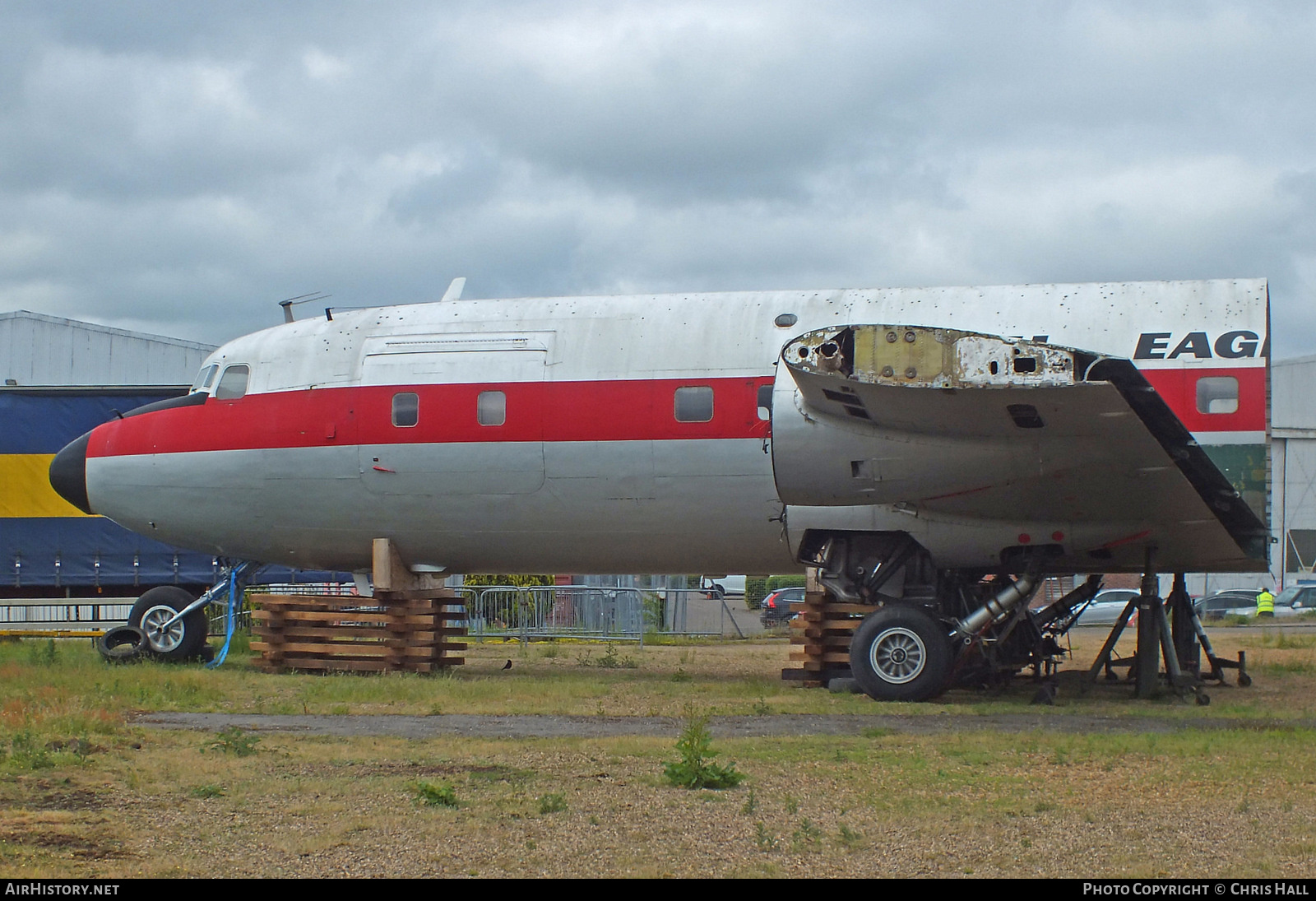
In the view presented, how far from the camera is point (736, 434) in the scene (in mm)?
14008

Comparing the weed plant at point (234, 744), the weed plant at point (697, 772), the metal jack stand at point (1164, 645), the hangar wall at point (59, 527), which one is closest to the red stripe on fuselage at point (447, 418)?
the metal jack stand at point (1164, 645)

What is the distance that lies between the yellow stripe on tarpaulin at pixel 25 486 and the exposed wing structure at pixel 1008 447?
56.0ft

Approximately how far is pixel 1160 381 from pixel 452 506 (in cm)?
822

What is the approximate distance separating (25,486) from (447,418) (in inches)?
503

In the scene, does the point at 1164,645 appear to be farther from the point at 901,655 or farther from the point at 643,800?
the point at 643,800

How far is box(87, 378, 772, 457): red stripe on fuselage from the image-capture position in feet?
46.4

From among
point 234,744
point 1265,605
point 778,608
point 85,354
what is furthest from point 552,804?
point 85,354

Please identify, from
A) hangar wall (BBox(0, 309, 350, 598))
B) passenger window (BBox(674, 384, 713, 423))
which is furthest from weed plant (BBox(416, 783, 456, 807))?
hangar wall (BBox(0, 309, 350, 598))

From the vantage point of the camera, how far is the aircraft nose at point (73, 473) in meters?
17.2

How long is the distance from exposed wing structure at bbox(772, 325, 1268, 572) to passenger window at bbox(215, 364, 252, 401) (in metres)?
7.84

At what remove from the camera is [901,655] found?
516 inches

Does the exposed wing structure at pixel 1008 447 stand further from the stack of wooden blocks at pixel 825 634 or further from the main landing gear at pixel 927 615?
the stack of wooden blocks at pixel 825 634

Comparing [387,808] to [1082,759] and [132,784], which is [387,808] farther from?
[1082,759]

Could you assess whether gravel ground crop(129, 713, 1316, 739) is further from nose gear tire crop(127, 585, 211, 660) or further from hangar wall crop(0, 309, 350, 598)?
hangar wall crop(0, 309, 350, 598)
